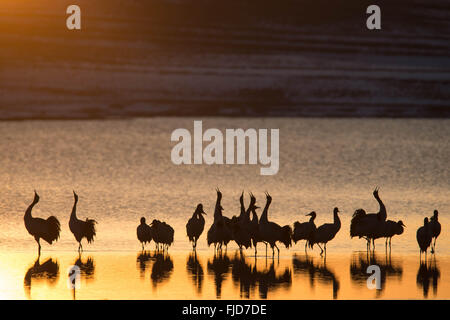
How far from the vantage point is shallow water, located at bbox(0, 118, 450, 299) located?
20078 mm

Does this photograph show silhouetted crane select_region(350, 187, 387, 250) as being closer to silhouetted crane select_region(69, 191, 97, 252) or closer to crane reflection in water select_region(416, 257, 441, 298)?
crane reflection in water select_region(416, 257, 441, 298)

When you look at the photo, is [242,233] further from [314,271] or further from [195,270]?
[314,271]

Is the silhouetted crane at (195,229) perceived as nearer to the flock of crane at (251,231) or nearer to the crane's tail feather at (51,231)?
the flock of crane at (251,231)

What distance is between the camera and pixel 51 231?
69.9 feet

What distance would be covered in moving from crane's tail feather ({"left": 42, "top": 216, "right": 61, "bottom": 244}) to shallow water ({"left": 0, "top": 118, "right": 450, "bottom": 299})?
234 mm

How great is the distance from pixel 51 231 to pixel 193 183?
1222 centimetres

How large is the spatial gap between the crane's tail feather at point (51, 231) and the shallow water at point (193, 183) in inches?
9.2

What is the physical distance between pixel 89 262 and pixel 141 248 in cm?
201

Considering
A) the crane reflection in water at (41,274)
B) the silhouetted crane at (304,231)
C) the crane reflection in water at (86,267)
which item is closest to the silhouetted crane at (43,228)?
the crane reflection in water at (86,267)

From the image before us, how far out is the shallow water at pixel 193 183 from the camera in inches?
790

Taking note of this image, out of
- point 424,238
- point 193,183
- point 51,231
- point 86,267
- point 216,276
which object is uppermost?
point 193,183

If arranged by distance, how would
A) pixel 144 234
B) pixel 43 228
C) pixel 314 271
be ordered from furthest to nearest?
pixel 144 234 → pixel 43 228 → pixel 314 271

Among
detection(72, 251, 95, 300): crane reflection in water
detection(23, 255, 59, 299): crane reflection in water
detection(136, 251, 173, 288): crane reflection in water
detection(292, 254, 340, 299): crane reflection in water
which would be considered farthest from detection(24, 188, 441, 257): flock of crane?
detection(23, 255, 59, 299): crane reflection in water

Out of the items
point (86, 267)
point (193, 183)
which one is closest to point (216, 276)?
point (86, 267)
